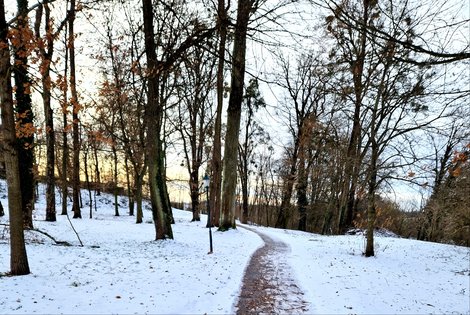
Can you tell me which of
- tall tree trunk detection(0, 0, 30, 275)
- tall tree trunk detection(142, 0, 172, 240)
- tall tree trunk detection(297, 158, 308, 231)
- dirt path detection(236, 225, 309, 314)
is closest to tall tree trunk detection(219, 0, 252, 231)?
tall tree trunk detection(142, 0, 172, 240)

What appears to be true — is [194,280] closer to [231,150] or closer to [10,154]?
[10,154]

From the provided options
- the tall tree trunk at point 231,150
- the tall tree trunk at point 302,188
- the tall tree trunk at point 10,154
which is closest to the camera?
the tall tree trunk at point 10,154

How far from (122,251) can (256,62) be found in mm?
6741

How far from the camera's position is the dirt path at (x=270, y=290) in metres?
5.42

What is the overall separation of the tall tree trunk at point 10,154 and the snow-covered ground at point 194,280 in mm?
500

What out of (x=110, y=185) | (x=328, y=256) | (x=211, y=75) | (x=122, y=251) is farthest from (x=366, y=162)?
(x=110, y=185)

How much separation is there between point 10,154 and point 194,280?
4.26 m

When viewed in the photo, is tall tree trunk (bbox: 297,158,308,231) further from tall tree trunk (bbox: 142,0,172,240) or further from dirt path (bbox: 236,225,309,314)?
dirt path (bbox: 236,225,309,314)

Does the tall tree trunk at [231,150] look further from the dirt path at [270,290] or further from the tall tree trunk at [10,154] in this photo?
the tall tree trunk at [10,154]

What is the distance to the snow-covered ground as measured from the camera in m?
5.09

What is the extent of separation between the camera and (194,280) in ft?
21.7

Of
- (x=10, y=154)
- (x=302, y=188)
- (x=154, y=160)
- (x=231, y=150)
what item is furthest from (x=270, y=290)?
(x=302, y=188)

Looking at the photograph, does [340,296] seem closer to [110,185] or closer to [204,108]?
[204,108]

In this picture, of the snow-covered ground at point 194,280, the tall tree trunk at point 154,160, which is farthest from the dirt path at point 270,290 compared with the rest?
the tall tree trunk at point 154,160
